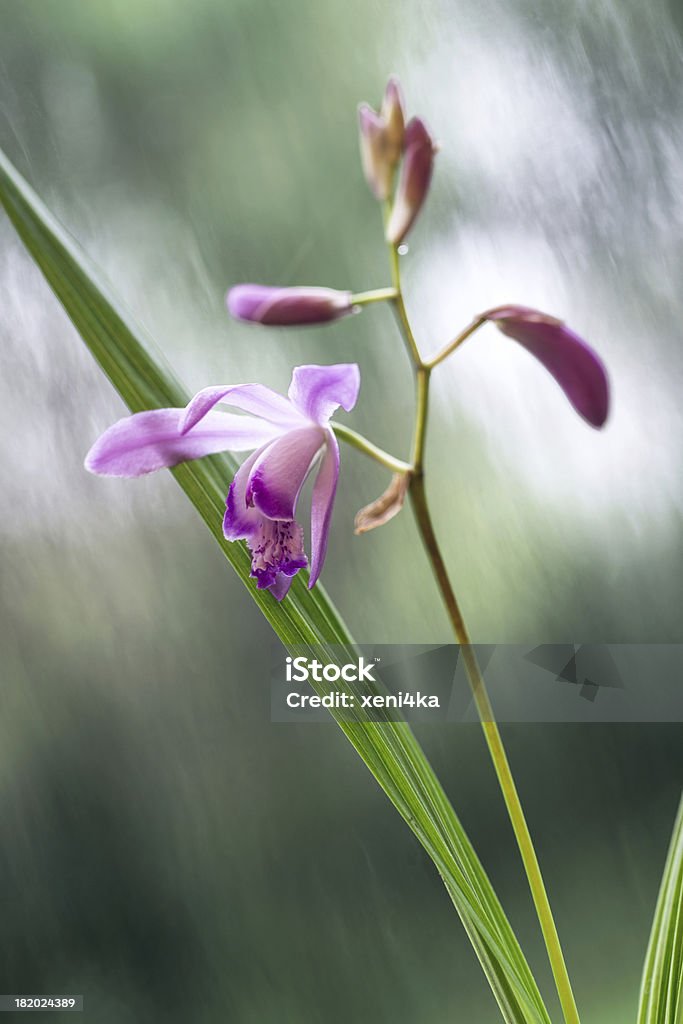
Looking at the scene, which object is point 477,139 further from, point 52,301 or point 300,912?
point 300,912

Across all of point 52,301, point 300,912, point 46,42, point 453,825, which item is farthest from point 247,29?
point 300,912

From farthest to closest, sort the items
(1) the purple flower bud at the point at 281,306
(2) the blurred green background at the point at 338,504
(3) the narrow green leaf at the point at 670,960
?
(2) the blurred green background at the point at 338,504
(3) the narrow green leaf at the point at 670,960
(1) the purple flower bud at the point at 281,306

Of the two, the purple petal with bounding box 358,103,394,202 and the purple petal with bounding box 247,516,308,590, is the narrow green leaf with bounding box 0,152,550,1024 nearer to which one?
the purple petal with bounding box 247,516,308,590

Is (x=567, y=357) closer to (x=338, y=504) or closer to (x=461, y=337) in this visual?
(x=461, y=337)

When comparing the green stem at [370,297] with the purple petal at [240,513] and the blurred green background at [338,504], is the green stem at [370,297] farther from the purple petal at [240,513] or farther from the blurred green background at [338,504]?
the blurred green background at [338,504]

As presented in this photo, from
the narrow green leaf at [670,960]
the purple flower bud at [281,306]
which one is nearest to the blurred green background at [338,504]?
the narrow green leaf at [670,960]

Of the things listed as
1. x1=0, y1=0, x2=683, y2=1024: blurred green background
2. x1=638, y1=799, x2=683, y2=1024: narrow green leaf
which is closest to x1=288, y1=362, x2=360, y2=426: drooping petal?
x1=638, y1=799, x2=683, y2=1024: narrow green leaf
